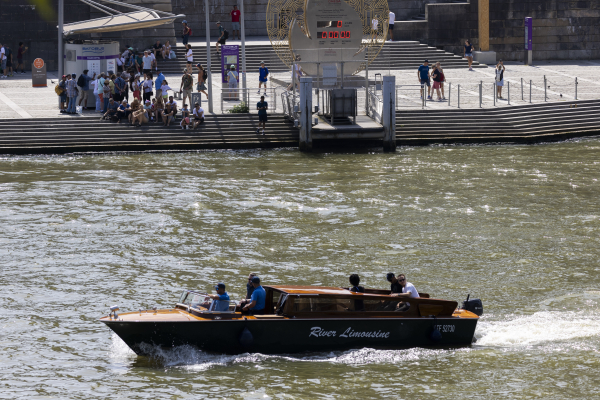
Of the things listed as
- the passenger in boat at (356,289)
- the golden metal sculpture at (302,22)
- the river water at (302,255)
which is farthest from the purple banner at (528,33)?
the passenger in boat at (356,289)

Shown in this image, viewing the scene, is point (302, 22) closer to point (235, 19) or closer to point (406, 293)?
point (235, 19)

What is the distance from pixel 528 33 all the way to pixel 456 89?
1136cm

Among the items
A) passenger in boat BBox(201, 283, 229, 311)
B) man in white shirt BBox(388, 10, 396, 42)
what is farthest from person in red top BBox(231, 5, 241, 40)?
passenger in boat BBox(201, 283, 229, 311)

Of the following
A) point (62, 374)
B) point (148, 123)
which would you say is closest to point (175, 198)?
point (148, 123)

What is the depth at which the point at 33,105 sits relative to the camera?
3391cm

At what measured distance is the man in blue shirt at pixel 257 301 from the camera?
44.5 ft

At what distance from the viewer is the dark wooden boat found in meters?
13.2

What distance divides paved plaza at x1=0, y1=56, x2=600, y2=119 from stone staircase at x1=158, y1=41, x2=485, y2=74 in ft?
2.87

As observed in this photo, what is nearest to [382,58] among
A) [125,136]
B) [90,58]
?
[90,58]

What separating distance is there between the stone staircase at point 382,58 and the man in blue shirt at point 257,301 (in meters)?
30.2

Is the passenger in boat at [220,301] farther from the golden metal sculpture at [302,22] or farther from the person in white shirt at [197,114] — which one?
the golden metal sculpture at [302,22]

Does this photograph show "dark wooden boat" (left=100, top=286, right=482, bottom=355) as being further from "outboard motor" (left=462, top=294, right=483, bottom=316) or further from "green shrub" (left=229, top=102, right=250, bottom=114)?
"green shrub" (left=229, top=102, right=250, bottom=114)

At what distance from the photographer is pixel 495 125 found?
32.6 metres

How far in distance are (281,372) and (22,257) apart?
7758 mm
